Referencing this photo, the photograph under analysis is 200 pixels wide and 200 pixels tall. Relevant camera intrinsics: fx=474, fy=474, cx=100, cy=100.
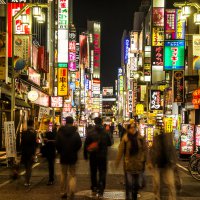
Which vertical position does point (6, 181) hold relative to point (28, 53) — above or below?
below

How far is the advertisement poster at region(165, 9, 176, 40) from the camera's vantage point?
3562 cm

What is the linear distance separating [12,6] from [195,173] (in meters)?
16.2

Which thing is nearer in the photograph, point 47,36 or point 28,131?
point 28,131

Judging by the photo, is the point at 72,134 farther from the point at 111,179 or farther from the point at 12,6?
the point at 12,6

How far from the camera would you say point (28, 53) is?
27812mm

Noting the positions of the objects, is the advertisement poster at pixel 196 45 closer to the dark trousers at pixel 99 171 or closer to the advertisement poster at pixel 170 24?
the dark trousers at pixel 99 171

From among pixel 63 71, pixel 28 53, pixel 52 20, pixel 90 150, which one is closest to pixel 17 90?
pixel 28 53

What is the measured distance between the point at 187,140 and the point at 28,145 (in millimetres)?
12643

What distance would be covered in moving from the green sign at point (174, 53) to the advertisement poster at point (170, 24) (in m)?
7.59

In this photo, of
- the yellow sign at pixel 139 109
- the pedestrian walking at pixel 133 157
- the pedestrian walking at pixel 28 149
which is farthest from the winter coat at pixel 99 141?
the yellow sign at pixel 139 109

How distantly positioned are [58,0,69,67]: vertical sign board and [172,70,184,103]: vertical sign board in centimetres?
1907

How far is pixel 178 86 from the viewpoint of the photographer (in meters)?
33.3

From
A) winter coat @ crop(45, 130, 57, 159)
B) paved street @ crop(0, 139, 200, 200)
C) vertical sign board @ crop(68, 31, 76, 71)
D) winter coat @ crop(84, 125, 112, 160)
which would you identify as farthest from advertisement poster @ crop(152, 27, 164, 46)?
winter coat @ crop(84, 125, 112, 160)

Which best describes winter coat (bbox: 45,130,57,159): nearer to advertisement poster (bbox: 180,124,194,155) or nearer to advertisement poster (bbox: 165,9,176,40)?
advertisement poster (bbox: 180,124,194,155)
